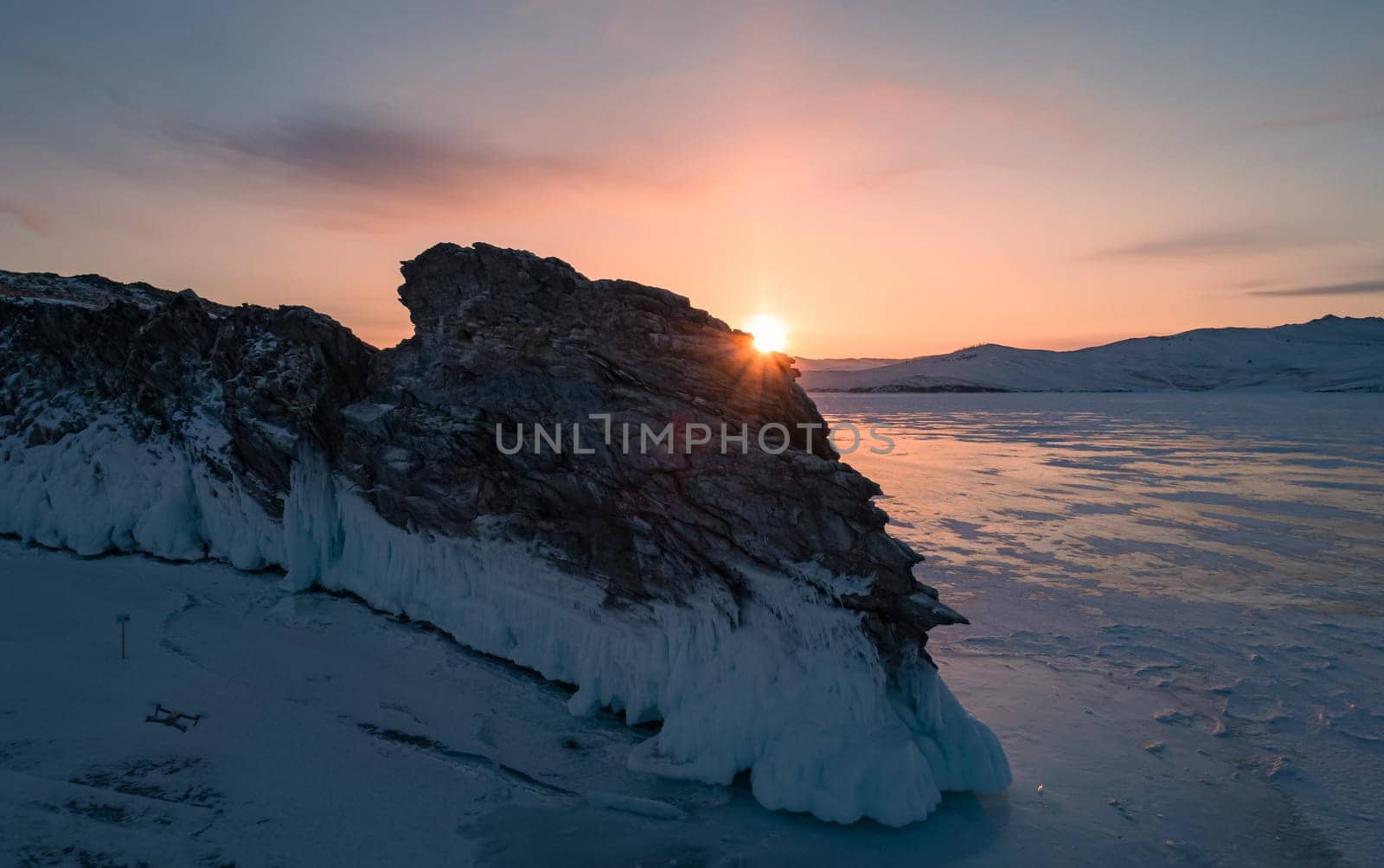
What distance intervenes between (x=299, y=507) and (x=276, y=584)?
65.3 inches

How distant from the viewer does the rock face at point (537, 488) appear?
28.6 ft

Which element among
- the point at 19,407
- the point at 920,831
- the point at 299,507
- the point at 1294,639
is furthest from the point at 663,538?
the point at 19,407

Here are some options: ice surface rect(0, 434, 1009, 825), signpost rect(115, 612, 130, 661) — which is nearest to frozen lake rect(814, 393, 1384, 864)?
ice surface rect(0, 434, 1009, 825)

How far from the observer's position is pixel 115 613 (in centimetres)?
1146

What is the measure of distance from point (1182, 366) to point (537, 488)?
189 meters

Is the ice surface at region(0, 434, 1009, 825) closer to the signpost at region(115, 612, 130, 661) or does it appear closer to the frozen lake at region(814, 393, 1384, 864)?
the frozen lake at region(814, 393, 1384, 864)

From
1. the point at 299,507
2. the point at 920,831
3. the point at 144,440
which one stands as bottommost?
the point at 920,831

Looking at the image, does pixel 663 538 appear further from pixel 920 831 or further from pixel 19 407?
pixel 19 407

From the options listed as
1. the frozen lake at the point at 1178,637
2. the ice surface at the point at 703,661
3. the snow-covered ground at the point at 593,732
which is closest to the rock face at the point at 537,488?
the ice surface at the point at 703,661

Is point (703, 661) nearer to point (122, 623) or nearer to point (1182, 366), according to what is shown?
point (122, 623)

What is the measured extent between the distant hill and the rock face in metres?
140

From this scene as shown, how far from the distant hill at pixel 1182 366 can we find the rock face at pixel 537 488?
140210 mm

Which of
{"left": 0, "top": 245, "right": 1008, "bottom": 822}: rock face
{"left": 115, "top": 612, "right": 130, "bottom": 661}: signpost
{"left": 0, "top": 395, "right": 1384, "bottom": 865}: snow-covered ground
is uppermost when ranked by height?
{"left": 0, "top": 245, "right": 1008, "bottom": 822}: rock face

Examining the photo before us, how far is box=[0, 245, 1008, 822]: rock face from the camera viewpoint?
8703 millimetres
